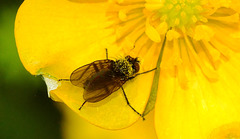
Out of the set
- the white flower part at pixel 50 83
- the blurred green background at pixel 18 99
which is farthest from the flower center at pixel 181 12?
the blurred green background at pixel 18 99

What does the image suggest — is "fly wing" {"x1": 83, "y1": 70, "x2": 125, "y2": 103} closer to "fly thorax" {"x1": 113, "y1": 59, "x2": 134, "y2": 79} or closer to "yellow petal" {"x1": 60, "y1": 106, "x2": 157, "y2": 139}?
"fly thorax" {"x1": 113, "y1": 59, "x2": 134, "y2": 79}

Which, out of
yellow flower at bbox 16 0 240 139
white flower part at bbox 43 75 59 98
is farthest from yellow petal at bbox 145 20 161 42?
white flower part at bbox 43 75 59 98

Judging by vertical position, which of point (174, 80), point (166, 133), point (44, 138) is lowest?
point (44, 138)

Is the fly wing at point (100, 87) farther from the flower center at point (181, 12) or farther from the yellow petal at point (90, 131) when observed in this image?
the yellow petal at point (90, 131)

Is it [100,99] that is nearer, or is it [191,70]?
[100,99]

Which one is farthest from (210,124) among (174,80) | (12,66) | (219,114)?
(12,66)

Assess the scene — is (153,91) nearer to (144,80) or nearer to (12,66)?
(144,80)

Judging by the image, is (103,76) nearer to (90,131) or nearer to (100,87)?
(100,87)
